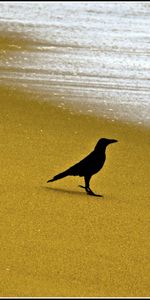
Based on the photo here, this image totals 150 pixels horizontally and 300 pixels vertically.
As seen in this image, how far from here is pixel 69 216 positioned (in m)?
6.33

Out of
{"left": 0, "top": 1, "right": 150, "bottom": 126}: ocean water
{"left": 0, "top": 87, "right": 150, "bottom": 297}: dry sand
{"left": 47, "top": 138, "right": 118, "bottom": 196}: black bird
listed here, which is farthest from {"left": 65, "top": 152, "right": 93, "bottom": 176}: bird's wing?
Answer: {"left": 0, "top": 1, "right": 150, "bottom": 126}: ocean water

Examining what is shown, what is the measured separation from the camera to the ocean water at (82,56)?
11.1 metres

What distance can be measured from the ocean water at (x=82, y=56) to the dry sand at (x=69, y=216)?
152 cm

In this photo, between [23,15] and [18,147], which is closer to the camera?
[18,147]

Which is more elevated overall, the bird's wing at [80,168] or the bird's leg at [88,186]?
the bird's wing at [80,168]

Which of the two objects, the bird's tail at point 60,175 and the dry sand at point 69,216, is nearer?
the dry sand at point 69,216

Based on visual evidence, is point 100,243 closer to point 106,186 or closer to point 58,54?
point 106,186

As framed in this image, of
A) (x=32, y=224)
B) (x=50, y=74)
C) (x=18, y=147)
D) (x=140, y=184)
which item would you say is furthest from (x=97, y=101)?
(x=32, y=224)

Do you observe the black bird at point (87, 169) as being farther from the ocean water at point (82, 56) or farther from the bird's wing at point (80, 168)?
the ocean water at point (82, 56)

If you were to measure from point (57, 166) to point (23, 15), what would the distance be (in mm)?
12884

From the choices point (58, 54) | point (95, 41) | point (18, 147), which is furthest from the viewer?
point (95, 41)

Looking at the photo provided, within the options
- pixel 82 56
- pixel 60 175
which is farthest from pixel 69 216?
pixel 82 56

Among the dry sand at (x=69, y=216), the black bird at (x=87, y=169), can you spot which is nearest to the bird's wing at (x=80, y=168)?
the black bird at (x=87, y=169)

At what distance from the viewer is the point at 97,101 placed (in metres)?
10.9
